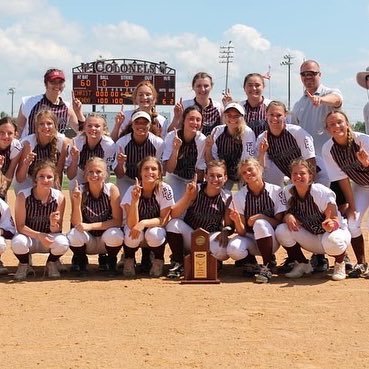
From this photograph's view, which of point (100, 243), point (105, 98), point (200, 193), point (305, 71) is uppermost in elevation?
point (105, 98)

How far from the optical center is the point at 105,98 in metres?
26.0

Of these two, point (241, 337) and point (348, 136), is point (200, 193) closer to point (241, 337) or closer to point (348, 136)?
point (348, 136)

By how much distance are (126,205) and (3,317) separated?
7.09 ft

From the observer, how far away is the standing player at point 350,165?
6836 mm

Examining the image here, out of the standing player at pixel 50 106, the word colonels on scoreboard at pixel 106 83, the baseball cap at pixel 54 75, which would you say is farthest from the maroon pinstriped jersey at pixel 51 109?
the word colonels on scoreboard at pixel 106 83

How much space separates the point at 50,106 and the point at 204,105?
72.6 inches

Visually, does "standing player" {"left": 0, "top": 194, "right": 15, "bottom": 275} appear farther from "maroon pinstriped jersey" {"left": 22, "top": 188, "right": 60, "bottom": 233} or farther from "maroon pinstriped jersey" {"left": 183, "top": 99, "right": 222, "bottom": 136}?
"maroon pinstriped jersey" {"left": 183, "top": 99, "right": 222, "bottom": 136}

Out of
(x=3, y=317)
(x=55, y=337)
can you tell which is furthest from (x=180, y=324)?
(x=3, y=317)

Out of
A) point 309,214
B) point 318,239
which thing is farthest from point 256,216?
point 318,239

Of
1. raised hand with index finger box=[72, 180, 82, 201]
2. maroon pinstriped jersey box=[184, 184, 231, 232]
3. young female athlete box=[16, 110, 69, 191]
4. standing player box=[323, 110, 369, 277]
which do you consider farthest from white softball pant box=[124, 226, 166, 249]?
standing player box=[323, 110, 369, 277]

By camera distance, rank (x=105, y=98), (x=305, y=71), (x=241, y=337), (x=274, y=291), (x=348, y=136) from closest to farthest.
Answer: (x=241, y=337) → (x=274, y=291) → (x=348, y=136) → (x=305, y=71) → (x=105, y=98)

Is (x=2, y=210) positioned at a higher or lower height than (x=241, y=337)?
higher

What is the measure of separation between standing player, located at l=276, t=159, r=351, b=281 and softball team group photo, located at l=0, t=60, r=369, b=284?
12mm

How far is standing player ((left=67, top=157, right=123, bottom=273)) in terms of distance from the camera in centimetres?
704
